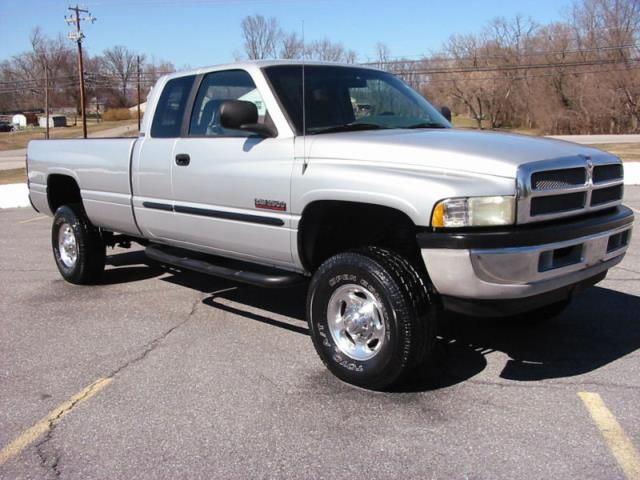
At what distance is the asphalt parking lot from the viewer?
10.3ft

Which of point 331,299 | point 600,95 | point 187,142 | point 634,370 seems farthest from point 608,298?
point 600,95

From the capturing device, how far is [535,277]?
349 cm

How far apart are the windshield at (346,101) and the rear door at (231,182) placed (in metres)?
0.21

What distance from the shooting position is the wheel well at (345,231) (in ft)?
13.5

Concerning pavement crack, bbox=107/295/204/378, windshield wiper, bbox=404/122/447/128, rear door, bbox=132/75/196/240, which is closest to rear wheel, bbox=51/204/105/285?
rear door, bbox=132/75/196/240

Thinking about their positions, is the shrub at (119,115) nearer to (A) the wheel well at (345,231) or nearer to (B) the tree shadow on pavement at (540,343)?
(B) the tree shadow on pavement at (540,343)

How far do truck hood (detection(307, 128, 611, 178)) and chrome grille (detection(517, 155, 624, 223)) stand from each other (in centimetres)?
7

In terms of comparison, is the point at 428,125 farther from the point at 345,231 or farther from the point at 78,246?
the point at 78,246

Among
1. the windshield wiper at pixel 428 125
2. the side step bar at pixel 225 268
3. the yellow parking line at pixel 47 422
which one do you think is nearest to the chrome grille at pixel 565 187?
the windshield wiper at pixel 428 125

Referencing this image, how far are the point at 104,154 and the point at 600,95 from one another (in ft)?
196

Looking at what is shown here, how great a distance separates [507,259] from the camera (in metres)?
3.38

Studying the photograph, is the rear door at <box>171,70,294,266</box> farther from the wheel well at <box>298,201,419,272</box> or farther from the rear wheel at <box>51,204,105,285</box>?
A: the rear wheel at <box>51,204,105,285</box>

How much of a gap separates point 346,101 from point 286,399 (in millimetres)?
2222

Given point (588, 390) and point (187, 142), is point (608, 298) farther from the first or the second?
point (187, 142)
